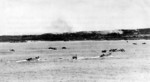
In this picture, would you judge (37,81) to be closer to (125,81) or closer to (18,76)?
(18,76)

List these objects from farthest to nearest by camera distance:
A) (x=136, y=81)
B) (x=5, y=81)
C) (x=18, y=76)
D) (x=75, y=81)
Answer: (x=18, y=76) → (x=5, y=81) → (x=75, y=81) → (x=136, y=81)

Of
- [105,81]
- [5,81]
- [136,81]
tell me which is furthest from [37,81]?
[136,81]

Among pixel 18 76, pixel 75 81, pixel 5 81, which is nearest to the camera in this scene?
pixel 75 81

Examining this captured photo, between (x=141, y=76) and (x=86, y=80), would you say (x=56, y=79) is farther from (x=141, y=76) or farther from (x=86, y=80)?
(x=141, y=76)

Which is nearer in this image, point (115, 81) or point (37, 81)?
point (115, 81)

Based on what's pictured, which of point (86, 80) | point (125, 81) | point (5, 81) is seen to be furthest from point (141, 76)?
point (5, 81)

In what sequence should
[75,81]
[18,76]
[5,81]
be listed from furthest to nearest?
[18,76] < [5,81] < [75,81]

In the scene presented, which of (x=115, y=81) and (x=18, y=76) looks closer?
(x=115, y=81)

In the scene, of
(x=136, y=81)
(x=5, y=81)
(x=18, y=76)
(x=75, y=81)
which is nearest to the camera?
(x=136, y=81)
